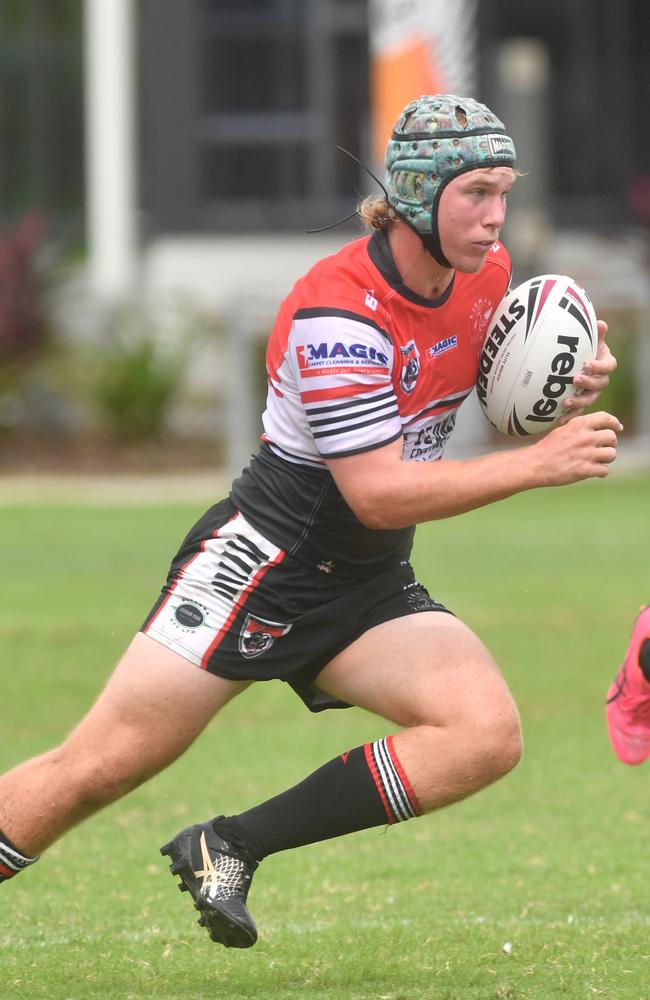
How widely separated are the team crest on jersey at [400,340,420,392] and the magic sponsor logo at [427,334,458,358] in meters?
0.06

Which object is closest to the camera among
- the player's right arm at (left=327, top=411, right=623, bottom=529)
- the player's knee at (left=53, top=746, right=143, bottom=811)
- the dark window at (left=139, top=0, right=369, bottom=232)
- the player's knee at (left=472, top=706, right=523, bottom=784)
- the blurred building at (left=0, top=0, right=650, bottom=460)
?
the player's right arm at (left=327, top=411, right=623, bottom=529)

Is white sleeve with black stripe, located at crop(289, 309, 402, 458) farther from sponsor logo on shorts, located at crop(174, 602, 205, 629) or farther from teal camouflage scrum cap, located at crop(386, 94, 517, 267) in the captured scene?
sponsor logo on shorts, located at crop(174, 602, 205, 629)

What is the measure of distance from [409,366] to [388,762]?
1047mm

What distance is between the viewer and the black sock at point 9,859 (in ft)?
15.1

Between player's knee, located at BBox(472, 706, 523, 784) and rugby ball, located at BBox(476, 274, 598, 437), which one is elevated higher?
rugby ball, located at BBox(476, 274, 598, 437)

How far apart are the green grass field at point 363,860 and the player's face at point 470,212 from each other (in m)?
1.96

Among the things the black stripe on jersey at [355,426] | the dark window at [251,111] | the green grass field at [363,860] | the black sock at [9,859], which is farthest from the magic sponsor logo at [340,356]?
the dark window at [251,111]

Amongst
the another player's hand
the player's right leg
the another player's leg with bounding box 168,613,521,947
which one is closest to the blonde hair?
the another player's hand

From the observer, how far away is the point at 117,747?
14.8 feet

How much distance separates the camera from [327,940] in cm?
508

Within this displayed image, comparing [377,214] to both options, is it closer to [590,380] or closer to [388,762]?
[590,380]

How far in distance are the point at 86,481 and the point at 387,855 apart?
11.7m

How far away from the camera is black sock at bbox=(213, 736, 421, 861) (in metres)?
4.50

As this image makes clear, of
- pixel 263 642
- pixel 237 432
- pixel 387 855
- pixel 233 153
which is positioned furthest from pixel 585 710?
pixel 233 153
